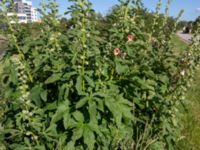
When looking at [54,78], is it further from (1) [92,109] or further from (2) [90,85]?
(1) [92,109]

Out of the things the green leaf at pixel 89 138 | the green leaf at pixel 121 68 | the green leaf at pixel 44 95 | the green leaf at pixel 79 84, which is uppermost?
the green leaf at pixel 121 68

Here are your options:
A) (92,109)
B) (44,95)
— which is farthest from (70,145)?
(44,95)

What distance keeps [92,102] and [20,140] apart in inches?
37.0

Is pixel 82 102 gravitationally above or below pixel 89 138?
above

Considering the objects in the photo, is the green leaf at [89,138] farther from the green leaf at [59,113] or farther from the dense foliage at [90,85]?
the green leaf at [59,113]

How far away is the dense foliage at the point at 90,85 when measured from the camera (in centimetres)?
351

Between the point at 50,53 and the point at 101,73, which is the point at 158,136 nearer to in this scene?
the point at 101,73

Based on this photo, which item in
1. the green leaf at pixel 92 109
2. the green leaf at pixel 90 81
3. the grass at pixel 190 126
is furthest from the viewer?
the grass at pixel 190 126

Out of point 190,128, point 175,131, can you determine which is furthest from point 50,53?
point 190,128

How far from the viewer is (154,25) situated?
485cm

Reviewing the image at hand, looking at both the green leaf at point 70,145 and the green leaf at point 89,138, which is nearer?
the green leaf at point 89,138

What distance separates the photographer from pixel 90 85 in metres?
3.54

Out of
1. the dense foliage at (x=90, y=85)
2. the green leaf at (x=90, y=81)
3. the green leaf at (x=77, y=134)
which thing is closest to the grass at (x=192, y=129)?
the dense foliage at (x=90, y=85)

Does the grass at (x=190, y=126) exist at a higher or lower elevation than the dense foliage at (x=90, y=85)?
lower
